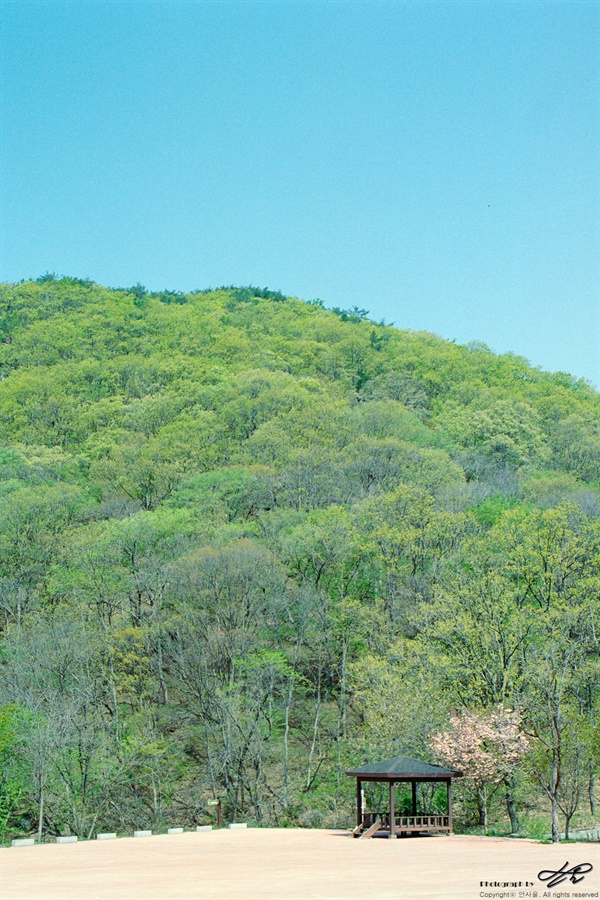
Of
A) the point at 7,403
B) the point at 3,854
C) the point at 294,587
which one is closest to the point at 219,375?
the point at 7,403

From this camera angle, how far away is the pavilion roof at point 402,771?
27.7 metres

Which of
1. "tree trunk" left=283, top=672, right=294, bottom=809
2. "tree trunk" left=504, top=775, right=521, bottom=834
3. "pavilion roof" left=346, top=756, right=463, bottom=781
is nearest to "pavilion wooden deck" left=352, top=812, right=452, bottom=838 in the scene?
"pavilion roof" left=346, top=756, right=463, bottom=781

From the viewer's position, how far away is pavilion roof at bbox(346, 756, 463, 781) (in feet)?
90.8

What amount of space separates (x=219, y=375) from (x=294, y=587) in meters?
45.8

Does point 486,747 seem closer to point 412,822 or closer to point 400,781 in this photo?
point 412,822

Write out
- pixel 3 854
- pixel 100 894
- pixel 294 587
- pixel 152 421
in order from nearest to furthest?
pixel 100 894 → pixel 3 854 → pixel 294 587 → pixel 152 421

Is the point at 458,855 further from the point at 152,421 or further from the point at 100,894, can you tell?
the point at 152,421

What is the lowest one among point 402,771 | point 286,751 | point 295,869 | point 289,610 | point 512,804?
point 512,804

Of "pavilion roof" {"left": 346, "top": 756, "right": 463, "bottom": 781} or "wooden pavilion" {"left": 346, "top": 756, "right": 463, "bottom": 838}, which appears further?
"wooden pavilion" {"left": 346, "top": 756, "right": 463, "bottom": 838}

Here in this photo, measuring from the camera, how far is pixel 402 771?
27.9m

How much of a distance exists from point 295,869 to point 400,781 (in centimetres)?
852

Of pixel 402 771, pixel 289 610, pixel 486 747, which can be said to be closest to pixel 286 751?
pixel 289 610

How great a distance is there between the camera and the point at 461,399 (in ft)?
309

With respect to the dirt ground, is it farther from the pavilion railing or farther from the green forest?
the green forest
